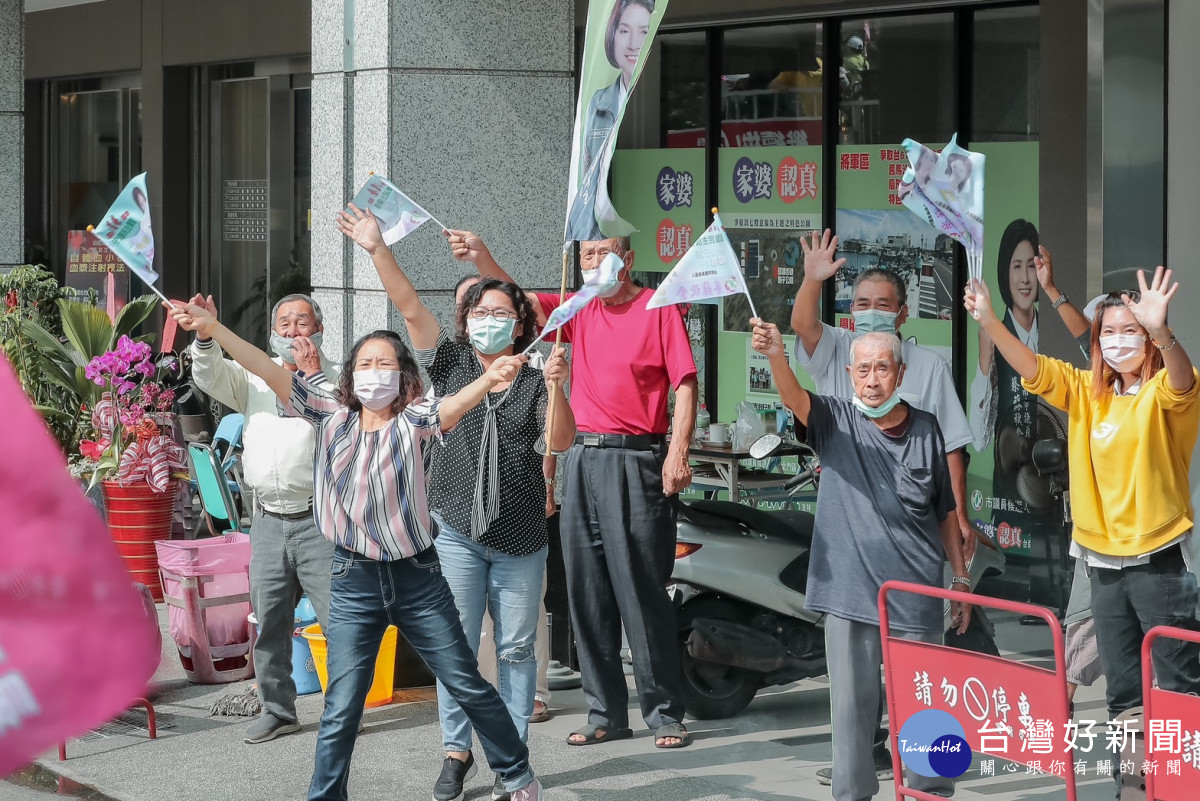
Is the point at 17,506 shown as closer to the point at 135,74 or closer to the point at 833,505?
the point at 833,505

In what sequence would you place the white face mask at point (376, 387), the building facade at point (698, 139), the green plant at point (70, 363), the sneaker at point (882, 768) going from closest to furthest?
1. the white face mask at point (376, 387)
2. the sneaker at point (882, 768)
3. the building facade at point (698, 139)
4. the green plant at point (70, 363)

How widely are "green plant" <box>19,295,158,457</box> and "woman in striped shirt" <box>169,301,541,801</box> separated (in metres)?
4.97

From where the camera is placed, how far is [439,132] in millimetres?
7828

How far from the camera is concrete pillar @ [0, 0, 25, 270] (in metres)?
12.2

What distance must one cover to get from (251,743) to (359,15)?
3.54 meters

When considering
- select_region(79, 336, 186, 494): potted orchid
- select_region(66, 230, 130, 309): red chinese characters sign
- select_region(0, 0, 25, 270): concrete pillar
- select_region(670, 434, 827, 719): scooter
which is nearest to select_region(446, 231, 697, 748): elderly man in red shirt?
select_region(670, 434, 827, 719): scooter

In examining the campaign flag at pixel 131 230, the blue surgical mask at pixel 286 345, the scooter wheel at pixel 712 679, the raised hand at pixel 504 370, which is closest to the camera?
the raised hand at pixel 504 370

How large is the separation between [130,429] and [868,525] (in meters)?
5.34

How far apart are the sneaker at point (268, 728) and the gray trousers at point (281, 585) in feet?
0.11

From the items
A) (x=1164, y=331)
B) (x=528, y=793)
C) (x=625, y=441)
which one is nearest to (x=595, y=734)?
(x=528, y=793)

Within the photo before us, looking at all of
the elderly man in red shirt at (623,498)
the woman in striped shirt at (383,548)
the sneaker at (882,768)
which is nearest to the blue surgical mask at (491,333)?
the woman in striped shirt at (383,548)

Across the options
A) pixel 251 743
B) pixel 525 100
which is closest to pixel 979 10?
pixel 525 100

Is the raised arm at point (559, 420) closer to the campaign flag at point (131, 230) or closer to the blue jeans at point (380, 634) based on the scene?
the blue jeans at point (380, 634)

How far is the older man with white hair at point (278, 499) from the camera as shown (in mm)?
6539
